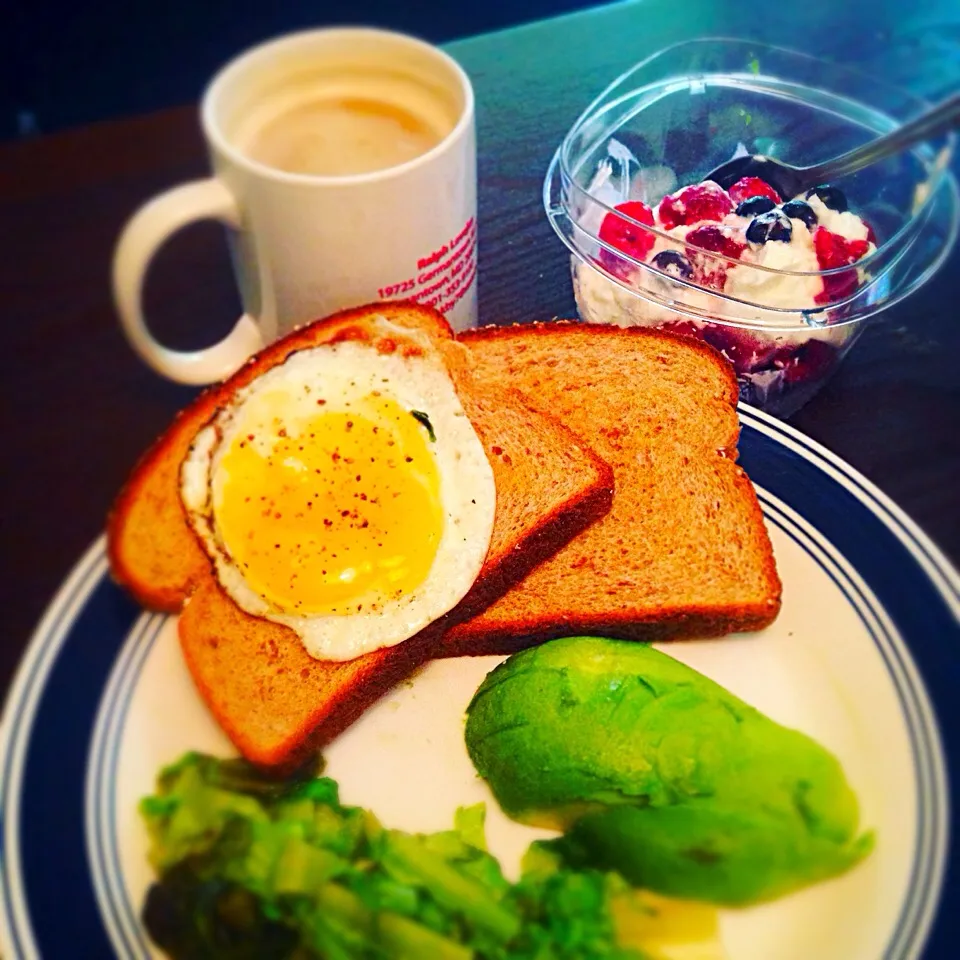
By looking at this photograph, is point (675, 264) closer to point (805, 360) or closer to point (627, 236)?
point (627, 236)

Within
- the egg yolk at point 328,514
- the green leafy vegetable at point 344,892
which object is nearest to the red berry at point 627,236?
the egg yolk at point 328,514

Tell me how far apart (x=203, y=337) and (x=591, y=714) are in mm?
1164

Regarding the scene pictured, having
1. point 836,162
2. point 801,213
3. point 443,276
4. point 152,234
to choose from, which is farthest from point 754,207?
point 152,234

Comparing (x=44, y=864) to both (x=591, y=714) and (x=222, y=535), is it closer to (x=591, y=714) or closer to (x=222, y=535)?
(x=222, y=535)

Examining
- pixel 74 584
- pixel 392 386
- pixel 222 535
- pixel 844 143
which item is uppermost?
pixel 844 143

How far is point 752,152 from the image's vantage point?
1.89 metres

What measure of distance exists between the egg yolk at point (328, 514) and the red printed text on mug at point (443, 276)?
0.31 metres

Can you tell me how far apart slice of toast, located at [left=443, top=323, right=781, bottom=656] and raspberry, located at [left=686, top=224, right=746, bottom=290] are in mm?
121

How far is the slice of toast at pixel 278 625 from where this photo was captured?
4.49ft

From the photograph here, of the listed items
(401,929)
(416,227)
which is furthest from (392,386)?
(401,929)

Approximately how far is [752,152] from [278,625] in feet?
4.62

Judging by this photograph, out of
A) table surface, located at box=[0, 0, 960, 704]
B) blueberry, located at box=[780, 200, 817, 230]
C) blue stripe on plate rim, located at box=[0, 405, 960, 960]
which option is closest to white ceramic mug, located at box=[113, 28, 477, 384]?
table surface, located at box=[0, 0, 960, 704]

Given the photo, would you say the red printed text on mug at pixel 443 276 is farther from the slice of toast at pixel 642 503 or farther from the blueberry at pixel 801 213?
the blueberry at pixel 801 213

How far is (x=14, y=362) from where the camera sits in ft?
5.99
